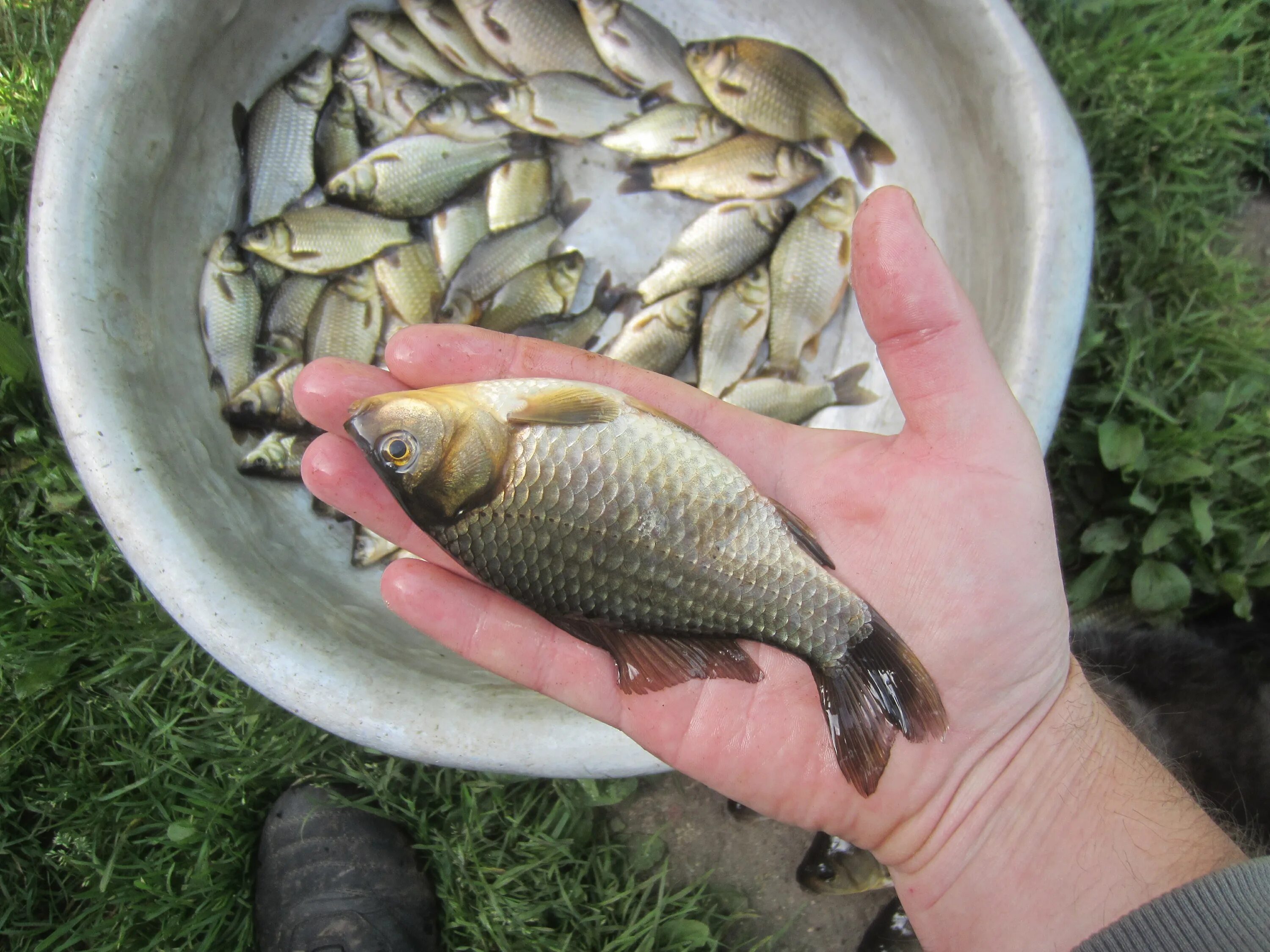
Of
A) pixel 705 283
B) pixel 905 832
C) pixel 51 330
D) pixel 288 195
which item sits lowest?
pixel 905 832

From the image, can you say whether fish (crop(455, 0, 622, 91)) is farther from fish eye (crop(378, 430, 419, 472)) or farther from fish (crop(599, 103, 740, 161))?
fish eye (crop(378, 430, 419, 472))

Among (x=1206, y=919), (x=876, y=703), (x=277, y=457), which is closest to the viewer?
(x=1206, y=919)

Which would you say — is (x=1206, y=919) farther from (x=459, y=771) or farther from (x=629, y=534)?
(x=459, y=771)

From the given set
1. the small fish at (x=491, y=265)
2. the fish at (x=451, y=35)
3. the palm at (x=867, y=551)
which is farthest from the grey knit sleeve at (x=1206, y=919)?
the fish at (x=451, y=35)

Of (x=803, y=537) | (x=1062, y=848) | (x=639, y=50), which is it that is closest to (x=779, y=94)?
(x=639, y=50)

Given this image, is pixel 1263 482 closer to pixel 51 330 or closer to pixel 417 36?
pixel 417 36

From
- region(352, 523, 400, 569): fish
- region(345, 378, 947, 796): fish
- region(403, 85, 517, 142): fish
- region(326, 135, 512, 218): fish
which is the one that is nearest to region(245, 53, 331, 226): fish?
region(326, 135, 512, 218): fish

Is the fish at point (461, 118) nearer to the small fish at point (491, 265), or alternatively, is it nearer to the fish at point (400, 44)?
the fish at point (400, 44)

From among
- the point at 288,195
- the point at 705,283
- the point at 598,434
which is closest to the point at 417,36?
the point at 288,195
